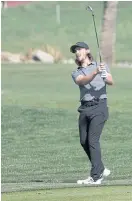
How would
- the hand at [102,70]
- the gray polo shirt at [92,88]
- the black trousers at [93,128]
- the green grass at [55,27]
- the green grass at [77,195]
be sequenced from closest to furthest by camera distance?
the green grass at [77,195], the hand at [102,70], the gray polo shirt at [92,88], the black trousers at [93,128], the green grass at [55,27]

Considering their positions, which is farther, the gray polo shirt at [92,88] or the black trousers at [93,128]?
the black trousers at [93,128]

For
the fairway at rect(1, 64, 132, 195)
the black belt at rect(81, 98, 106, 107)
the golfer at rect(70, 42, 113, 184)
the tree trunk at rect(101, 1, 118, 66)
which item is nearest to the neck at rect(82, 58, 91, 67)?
the golfer at rect(70, 42, 113, 184)

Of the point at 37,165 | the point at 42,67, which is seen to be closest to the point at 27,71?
the point at 42,67

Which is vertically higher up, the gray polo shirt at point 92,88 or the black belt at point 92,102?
the gray polo shirt at point 92,88

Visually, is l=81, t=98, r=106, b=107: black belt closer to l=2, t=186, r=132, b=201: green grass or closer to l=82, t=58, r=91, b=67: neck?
l=82, t=58, r=91, b=67: neck

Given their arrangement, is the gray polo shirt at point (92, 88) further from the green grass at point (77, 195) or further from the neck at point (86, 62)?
the green grass at point (77, 195)

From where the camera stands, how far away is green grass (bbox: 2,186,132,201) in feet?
32.0

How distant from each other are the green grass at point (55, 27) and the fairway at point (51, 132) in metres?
16.4

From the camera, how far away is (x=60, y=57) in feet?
157

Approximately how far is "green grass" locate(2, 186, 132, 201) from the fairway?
89 cm

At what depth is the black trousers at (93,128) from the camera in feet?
37.6

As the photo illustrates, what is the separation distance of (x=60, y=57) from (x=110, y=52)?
20.6 feet

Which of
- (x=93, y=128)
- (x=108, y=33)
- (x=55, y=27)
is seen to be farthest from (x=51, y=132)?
(x=55, y=27)

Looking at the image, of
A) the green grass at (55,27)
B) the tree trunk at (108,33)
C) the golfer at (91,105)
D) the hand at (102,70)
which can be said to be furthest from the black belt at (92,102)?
the green grass at (55,27)
